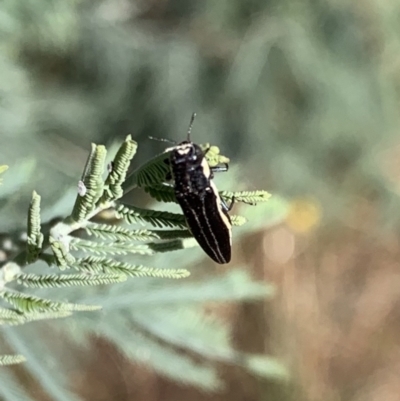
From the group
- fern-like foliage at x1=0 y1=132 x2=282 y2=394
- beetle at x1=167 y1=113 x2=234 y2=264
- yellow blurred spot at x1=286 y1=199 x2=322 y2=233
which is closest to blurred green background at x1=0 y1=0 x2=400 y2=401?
yellow blurred spot at x1=286 y1=199 x2=322 y2=233

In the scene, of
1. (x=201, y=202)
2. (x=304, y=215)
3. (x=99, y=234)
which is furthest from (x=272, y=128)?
(x=99, y=234)

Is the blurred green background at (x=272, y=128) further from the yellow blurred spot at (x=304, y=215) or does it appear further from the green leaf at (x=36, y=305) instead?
the green leaf at (x=36, y=305)

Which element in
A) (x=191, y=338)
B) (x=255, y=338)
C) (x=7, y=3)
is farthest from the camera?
(x=255, y=338)

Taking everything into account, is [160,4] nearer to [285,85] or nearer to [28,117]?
[285,85]

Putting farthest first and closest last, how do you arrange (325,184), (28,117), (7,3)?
1. (325,184)
2. (28,117)
3. (7,3)

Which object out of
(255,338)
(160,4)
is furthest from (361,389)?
(160,4)

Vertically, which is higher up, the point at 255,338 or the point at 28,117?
A: the point at 255,338

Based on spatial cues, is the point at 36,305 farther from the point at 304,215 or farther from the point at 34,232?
the point at 304,215
